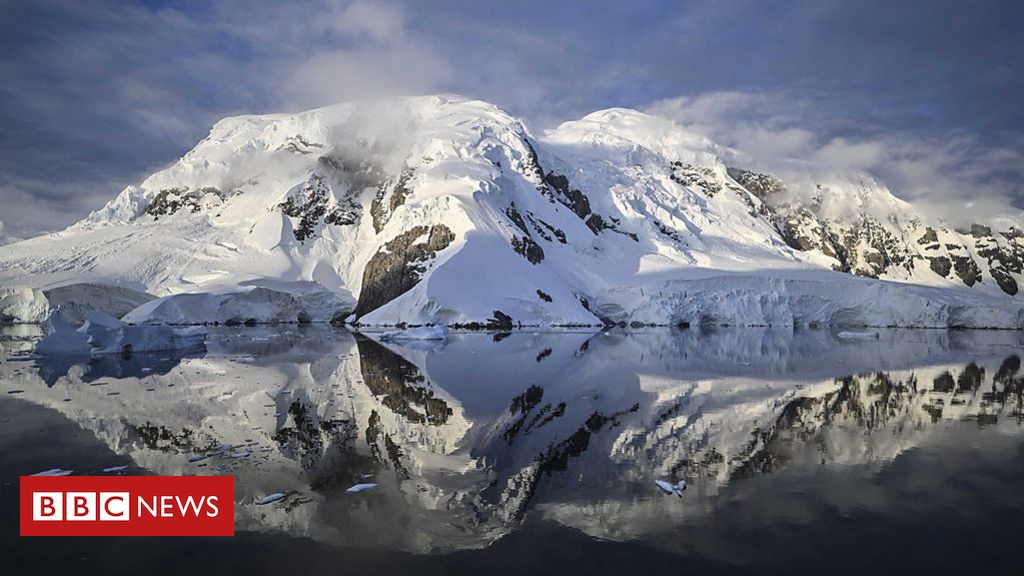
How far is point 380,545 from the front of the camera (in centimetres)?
539

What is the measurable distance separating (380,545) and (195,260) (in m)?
65.0

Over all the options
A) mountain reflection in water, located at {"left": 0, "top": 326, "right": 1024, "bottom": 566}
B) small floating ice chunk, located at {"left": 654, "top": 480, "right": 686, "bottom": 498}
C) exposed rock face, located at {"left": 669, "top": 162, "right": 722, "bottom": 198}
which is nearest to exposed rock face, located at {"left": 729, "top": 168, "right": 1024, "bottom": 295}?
exposed rock face, located at {"left": 669, "top": 162, "right": 722, "bottom": 198}

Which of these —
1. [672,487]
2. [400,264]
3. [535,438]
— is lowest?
[672,487]

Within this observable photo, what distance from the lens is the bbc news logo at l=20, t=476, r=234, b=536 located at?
5840 millimetres

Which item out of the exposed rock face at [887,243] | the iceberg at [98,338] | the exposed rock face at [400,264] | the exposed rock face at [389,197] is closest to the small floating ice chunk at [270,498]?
the iceberg at [98,338]

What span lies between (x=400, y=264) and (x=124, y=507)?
47.0m

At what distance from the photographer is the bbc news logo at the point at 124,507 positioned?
5840mm

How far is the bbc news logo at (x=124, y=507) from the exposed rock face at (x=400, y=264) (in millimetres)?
43793

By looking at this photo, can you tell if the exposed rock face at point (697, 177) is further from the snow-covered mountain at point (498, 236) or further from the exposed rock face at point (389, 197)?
the exposed rock face at point (389, 197)

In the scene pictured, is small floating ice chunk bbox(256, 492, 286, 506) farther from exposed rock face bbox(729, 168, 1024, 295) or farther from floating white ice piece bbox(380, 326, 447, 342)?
exposed rock face bbox(729, 168, 1024, 295)

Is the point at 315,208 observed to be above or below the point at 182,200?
below

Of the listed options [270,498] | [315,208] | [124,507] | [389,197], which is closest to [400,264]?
[389,197]

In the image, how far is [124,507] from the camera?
6.24 meters

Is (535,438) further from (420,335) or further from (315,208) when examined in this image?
(315,208)
